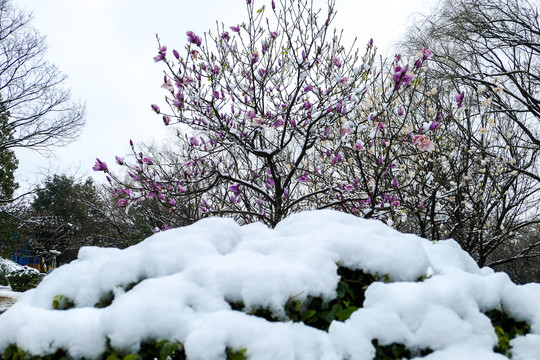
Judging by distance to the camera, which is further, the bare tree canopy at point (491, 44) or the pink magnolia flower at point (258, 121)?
the bare tree canopy at point (491, 44)

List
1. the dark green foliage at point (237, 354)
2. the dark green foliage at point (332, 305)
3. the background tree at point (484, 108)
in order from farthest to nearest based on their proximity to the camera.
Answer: the background tree at point (484, 108)
the dark green foliage at point (332, 305)
the dark green foliage at point (237, 354)

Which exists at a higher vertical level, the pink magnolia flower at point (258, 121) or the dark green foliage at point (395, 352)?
the pink magnolia flower at point (258, 121)

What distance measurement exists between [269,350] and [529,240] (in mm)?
17687

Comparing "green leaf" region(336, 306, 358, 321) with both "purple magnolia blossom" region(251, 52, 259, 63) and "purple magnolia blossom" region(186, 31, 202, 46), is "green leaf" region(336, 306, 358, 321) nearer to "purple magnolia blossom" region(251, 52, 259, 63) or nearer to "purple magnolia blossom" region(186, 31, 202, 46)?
"purple magnolia blossom" region(186, 31, 202, 46)

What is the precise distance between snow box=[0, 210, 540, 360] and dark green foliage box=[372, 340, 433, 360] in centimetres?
3

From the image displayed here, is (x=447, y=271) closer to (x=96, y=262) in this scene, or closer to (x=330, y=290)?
(x=330, y=290)

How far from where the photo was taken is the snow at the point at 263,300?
1.20 meters

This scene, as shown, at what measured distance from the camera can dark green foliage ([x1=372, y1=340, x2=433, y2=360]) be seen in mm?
1256

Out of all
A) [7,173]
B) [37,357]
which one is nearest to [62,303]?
[37,357]

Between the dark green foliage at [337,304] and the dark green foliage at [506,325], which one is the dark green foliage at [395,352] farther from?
the dark green foliage at [506,325]

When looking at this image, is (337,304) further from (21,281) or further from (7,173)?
(7,173)

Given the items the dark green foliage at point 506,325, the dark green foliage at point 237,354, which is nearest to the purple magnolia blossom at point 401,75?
the dark green foliage at point 506,325

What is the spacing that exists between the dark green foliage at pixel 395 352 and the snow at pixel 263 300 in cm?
3

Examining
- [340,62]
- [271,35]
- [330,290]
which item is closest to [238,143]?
[271,35]
